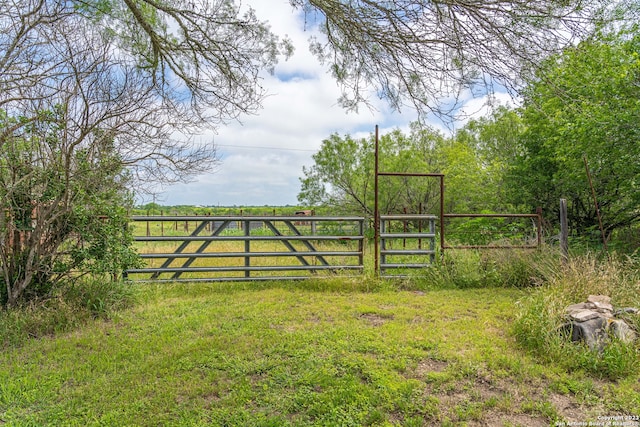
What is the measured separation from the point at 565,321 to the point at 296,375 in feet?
8.42

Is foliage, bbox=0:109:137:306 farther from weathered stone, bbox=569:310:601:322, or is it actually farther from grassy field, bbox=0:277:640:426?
weathered stone, bbox=569:310:601:322

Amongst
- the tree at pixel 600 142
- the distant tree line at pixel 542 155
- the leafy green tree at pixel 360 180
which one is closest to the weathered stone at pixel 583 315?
the distant tree line at pixel 542 155

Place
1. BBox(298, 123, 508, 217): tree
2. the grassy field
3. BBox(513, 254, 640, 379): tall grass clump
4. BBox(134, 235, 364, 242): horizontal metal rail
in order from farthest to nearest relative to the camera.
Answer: BBox(298, 123, 508, 217): tree
BBox(134, 235, 364, 242): horizontal metal rail
BBox(513, 254, 640, 379): tall grass clump
the grassy field

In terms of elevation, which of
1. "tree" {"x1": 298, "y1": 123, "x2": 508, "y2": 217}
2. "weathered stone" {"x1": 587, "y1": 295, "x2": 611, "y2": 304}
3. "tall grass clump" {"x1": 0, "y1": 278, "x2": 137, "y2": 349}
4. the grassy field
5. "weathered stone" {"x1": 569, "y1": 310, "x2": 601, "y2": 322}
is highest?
"tree" {"x1": 298, "y1": 123, "x2": 508, "y2": 217}

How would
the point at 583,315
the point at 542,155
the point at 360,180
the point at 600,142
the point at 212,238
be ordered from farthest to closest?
1. the point at 360,180
2. the point at 542,155
3. the point at 600,142
4. the point at 212,238
5. the point at 583,315

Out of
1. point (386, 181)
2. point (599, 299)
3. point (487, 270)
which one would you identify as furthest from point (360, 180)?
point (599, 299)

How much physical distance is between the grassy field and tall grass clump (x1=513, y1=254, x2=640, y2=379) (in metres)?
0.10

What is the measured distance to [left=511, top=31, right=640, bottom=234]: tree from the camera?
5.90 m

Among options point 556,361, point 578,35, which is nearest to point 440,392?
point 556,361

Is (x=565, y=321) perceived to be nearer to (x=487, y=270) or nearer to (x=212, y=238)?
(x=487, y=270)

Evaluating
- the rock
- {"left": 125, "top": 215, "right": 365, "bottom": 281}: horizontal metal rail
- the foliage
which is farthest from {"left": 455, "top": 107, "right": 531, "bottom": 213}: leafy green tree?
the foliage

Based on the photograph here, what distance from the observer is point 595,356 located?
115 inches

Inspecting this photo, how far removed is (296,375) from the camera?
9.25 feet

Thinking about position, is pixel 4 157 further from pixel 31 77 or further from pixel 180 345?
pixel 180 345
